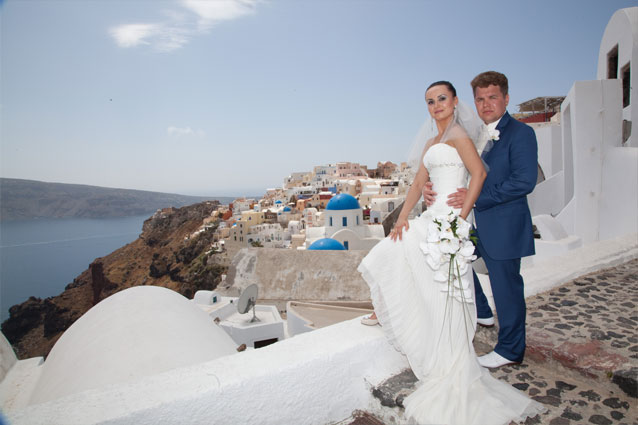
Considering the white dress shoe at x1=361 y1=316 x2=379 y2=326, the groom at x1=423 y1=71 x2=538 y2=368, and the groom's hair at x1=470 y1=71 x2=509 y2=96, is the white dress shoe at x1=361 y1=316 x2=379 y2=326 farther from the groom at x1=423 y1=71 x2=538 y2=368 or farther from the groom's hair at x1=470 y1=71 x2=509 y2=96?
the groom's hair at x1=470 y1=71 x2=509 y2=96

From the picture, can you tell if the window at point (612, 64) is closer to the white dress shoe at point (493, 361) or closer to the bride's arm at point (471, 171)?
the bride's arm at point (471, 171)

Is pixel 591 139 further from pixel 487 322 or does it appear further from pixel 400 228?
pixel 400 228

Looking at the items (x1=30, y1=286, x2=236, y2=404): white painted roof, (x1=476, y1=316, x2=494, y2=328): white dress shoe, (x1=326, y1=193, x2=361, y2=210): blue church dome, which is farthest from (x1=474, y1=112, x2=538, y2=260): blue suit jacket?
(x1=326, y1=193, x2=361, y2=210): blue church dome

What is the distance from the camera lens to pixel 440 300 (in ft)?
6.27

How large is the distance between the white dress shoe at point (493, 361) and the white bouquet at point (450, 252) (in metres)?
0.48

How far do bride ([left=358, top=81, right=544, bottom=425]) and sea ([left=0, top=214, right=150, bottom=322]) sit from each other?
74.5 meters

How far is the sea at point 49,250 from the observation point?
216ft

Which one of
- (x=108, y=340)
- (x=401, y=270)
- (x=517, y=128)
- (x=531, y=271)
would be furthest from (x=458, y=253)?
(x=108, y=340)

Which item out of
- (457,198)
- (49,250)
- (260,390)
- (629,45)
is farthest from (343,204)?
(49,250)

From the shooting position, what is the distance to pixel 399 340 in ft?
6.27

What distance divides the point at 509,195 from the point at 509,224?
188mm

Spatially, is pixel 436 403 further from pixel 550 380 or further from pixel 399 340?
pixel 550 380

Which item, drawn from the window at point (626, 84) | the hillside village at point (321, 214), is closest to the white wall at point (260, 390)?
the hillside village at point (321, 214)

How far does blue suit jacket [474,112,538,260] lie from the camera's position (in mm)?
2053
